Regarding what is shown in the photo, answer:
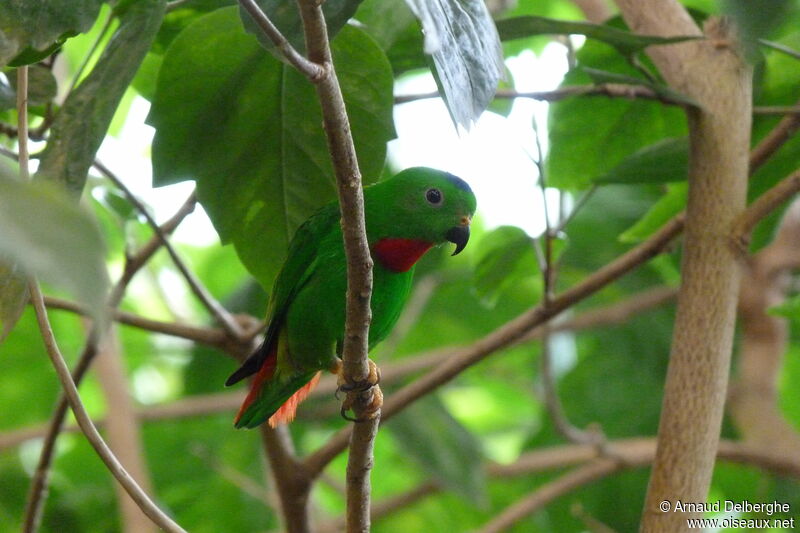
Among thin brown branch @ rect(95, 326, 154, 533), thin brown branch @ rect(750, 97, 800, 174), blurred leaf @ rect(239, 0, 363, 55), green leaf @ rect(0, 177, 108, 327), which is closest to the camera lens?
green leaf @ rect(0, 177, 108, 327)

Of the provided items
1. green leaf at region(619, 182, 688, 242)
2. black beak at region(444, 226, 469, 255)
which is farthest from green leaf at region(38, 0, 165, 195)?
green leaf at region(619, 182, 688, 242)

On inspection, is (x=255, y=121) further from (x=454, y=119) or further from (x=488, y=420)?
(x=488, y=420)

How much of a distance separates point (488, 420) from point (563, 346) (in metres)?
0.66

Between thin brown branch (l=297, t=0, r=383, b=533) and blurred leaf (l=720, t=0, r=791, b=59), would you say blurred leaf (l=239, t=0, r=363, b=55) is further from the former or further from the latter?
blurred leaf (l=720, t=0, r=791, b=59)

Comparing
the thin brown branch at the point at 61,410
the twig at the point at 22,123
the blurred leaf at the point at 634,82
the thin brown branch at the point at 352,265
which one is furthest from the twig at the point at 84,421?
the blurred leaf at the point at 634,82

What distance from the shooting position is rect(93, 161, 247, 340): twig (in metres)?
1.82

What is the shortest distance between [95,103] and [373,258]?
0.75 m

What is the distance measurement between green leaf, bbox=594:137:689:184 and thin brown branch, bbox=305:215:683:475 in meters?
0.10

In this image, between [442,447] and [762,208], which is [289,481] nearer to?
[442,447]

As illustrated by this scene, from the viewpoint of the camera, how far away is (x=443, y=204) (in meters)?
1.96

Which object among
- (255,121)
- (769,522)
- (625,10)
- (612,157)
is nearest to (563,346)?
(769,522)

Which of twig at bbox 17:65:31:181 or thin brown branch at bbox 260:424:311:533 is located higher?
twig at bbox 17:65:31:181

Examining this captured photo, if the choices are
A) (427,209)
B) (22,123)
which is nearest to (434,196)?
(427,209)

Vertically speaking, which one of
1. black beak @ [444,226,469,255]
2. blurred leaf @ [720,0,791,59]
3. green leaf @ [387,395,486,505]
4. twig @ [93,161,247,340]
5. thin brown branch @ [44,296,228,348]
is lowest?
green leaf @ [387,395,486,505]
